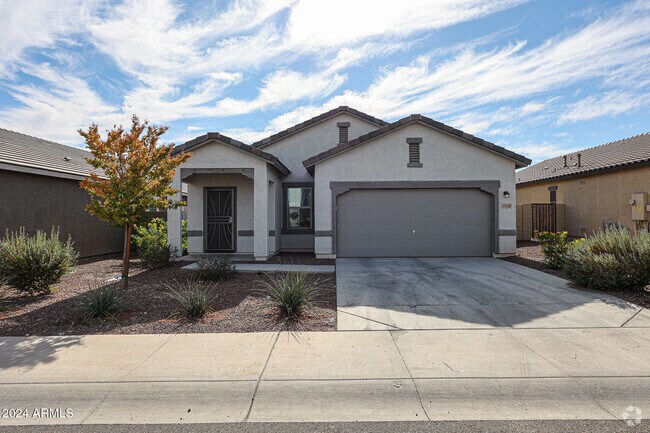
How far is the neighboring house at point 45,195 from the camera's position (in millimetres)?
10891

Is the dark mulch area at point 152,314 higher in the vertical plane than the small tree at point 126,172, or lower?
lower

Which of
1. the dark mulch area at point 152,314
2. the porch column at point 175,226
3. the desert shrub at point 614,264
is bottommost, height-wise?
the dark mulch area at point 152,314

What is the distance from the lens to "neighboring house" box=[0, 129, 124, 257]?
1089 centimetres

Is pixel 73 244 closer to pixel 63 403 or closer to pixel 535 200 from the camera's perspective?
pixel 63 403

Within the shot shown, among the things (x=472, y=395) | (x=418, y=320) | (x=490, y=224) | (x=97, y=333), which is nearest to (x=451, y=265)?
(x=490, y=224)

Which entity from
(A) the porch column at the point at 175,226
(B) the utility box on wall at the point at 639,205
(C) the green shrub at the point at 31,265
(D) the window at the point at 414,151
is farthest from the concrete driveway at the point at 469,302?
(B) the utility box on wall at the point at 639,205

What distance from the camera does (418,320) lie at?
6016 mm

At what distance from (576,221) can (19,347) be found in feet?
65.1

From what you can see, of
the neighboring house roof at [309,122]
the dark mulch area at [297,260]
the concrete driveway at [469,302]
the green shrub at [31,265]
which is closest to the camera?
the concrete driveway at [469,302]

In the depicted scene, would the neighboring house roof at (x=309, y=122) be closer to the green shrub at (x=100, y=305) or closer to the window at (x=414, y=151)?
the window at (x=414, y=151)

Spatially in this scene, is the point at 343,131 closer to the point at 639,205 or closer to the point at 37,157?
the point at 37,157

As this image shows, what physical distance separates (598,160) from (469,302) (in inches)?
581

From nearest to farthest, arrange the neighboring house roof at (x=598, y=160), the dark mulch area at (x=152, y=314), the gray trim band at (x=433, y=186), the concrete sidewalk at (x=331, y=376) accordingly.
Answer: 1. the concrete sidewalk at (x=331, y=376)
2. the dark mulch area at (x=152, y=314)
3. the gray trim band at (x=433, y=186)
4. the neighboring house roof at (x=598, y=160)

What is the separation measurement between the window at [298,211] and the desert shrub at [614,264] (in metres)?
9.04
